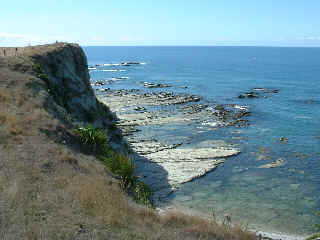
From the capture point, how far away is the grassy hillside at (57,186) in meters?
13.7

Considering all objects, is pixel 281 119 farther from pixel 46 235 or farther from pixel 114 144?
pixel 46 235

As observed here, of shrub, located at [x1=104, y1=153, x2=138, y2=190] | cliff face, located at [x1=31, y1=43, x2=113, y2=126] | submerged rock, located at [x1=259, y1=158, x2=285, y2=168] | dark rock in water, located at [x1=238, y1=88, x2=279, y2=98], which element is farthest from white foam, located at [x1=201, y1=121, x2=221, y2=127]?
shrub, located at [x1=104, y1=153, x2=138, y2=190]

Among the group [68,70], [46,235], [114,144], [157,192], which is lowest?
[157,192]

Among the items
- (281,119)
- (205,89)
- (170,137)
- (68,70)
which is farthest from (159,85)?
(68,70)

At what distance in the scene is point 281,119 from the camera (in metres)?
62.8

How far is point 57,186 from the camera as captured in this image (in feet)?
56.7

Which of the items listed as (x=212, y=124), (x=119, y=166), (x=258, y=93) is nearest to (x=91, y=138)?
(x=119, y=166)

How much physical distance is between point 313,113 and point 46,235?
212ft

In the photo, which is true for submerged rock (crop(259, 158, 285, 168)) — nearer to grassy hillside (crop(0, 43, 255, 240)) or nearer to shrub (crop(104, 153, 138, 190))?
grassy hillside (crop(0, 43, 255, 240))

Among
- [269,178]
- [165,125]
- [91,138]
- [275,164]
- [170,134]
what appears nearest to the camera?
[91,138]

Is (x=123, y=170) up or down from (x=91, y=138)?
down

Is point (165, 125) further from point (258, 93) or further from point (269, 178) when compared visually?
point (258, 93)

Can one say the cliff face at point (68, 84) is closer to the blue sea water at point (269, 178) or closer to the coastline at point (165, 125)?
the coastline at point (165, 125)

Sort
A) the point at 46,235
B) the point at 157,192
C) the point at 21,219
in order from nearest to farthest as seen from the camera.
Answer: the point at 46,235 < the point at 21,219 < the point at 157,192
